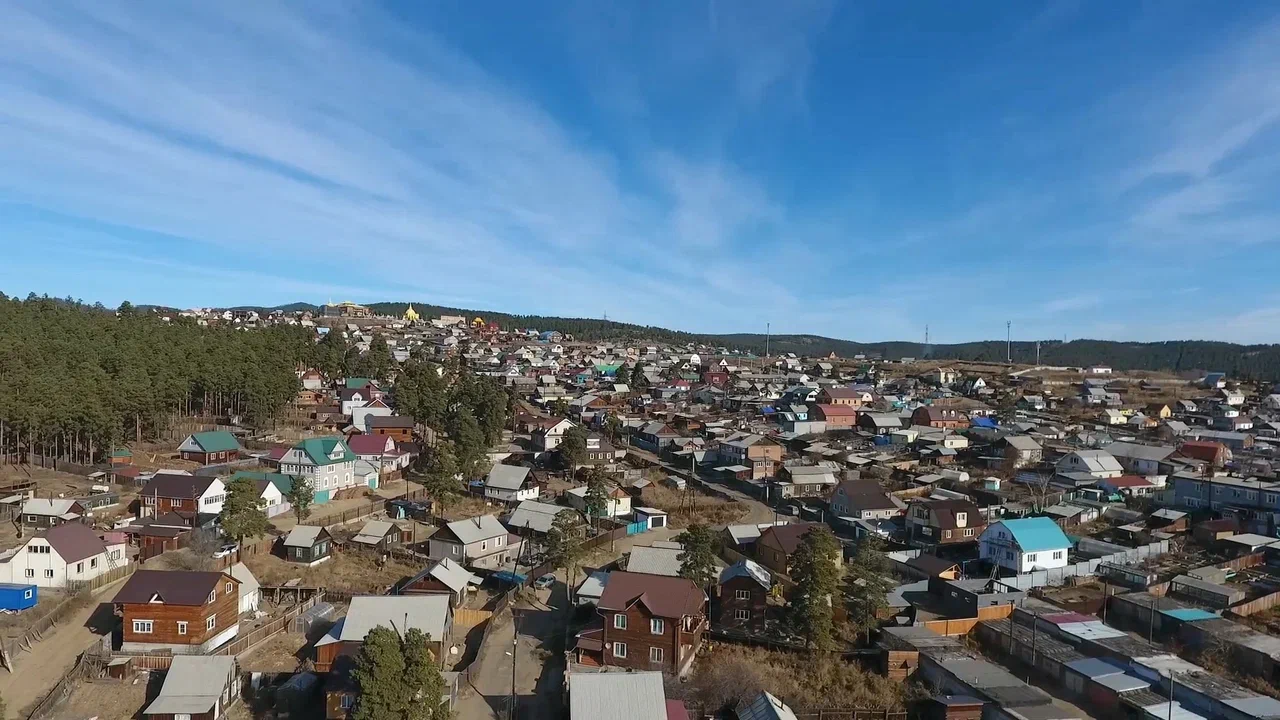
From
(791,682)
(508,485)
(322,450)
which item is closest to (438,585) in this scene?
(791,682)

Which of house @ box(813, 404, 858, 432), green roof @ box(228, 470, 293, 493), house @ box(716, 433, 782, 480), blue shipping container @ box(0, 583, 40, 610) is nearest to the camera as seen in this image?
blue shipping container @ box(0, 583, 40, 610)

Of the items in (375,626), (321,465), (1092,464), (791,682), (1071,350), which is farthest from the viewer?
(1071,350)

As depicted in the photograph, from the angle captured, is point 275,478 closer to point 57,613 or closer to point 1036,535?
point 57,613

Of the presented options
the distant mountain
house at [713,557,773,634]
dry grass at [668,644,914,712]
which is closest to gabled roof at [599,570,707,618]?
dry grass at [668,644,914,712]

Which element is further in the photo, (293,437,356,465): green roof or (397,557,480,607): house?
(293,437,356,465): green roof

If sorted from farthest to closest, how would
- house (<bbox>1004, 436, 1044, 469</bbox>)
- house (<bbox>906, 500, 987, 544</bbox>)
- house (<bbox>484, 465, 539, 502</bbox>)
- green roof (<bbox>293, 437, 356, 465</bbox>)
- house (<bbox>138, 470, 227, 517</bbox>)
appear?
house (<bbox>1004, 436, 1044, 469</bbox>), house (<bbox>484, 465, 539, 502</bbox>), green roof (<bbox>293, 437, 356, 465</bbox>), house (<bbox>906, 500, 987, 544</bbox>), house (<bbox>138, 470, 227, 517</bbox>)

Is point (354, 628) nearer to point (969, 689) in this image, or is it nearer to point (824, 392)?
point (969, 689)

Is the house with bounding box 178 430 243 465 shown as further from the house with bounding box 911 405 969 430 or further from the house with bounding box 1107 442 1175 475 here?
the house with bounding box 1107 442 1175 475
